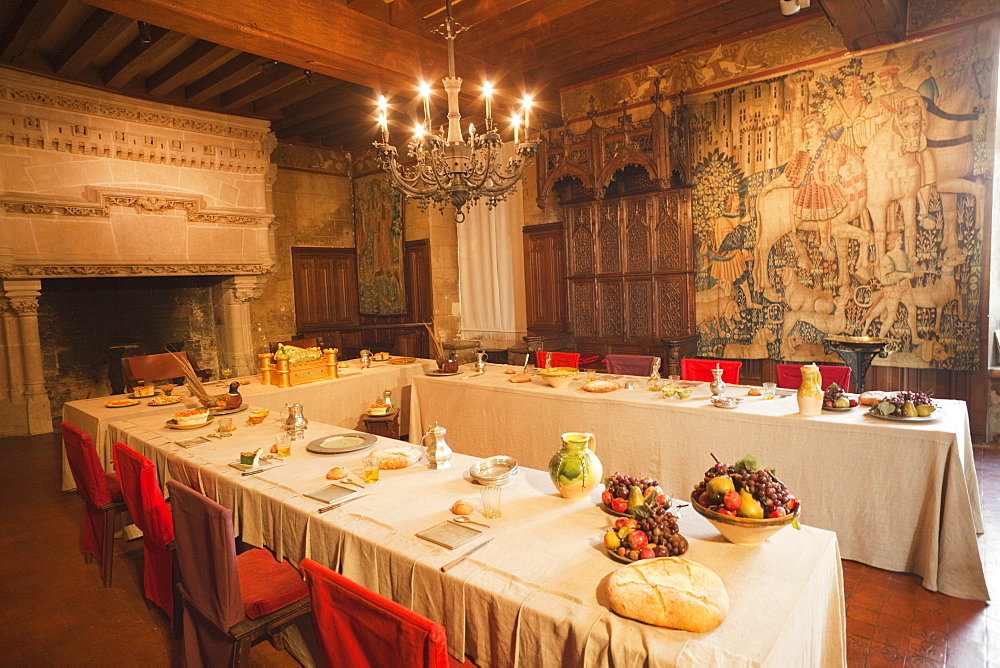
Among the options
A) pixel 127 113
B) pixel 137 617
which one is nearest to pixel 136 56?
pixel 127 113

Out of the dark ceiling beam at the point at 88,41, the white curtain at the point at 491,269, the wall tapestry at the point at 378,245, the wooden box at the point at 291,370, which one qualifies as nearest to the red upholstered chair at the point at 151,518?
the wooden box at the point at 291,370

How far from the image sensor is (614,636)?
135 centimetres

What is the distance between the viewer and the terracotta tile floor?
2420mm

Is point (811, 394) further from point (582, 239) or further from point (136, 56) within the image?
point (136, 56)

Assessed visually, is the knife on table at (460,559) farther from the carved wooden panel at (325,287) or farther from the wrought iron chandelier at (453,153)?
the carved wooden panel at (325,287)

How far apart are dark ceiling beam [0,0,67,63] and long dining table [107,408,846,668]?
499 cm

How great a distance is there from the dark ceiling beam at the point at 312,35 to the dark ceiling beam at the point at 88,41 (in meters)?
1.89

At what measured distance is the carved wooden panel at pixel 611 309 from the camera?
7.11 m

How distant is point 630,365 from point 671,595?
12.6 feet

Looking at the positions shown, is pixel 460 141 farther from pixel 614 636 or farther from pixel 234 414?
pixel 614 636

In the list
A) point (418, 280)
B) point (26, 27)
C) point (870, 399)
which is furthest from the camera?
point (418, 280)

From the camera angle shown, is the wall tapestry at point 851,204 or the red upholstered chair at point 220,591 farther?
the wall tapestry at point 851,204

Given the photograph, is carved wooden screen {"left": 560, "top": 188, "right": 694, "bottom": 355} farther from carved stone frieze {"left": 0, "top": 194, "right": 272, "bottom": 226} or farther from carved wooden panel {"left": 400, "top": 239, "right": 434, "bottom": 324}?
carved stone frieze {"left": 0, "top": 194, "right": 272, "bottom": 226}

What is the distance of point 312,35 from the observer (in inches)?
170
